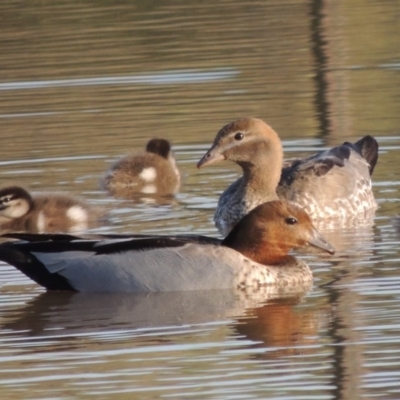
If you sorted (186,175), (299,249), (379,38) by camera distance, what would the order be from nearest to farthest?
1. (299,249)
2. (186,175)
3. (379,38)

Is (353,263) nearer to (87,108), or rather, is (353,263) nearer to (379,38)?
(87,108)

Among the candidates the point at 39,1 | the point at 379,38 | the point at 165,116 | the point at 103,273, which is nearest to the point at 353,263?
the point at 103,273

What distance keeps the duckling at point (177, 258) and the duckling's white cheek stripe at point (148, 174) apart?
12.3 ft

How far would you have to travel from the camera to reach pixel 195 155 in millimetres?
13961

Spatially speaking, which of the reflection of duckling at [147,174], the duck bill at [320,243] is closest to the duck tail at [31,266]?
the duck bill at [320,243]

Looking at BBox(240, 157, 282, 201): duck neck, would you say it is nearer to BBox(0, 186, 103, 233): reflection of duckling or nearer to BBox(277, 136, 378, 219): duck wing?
BBox(277, 136, 378, 219): duck wing

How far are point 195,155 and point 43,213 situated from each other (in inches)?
101

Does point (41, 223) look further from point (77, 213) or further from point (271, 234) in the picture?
point (271, 234)

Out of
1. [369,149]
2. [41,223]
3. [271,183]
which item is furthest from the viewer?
[369,149]

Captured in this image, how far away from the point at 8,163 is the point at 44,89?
3811 mm

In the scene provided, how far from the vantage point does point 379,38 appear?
19.1 m

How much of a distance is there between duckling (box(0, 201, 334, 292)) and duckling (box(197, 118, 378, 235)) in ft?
6.01

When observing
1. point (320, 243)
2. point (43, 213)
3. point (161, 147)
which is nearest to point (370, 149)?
point (161, 147)

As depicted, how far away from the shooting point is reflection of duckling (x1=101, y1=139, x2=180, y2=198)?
1293 cm
